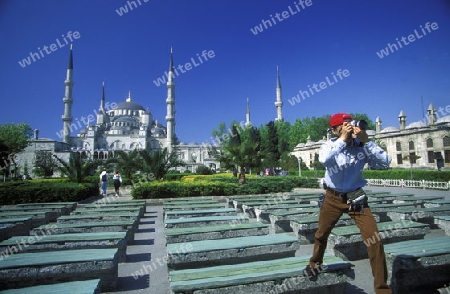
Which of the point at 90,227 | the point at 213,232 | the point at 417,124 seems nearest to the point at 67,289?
the point at 213,232

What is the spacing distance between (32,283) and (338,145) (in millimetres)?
4031

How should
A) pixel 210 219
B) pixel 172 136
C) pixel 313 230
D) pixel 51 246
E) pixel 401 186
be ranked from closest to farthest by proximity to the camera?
pixel 51 246 → pixel 313 230 → pixel 210 219 → pixel 401 186 → pixel 172 136

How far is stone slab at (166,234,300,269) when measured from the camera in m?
3.62

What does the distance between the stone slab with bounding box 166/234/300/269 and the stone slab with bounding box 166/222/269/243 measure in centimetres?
54

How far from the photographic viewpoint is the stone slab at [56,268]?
10.3 ft

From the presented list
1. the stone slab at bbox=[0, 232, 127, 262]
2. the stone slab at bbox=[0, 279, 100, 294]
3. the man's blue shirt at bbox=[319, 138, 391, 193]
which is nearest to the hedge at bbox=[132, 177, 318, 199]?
the stone slab at bbox=[0, 232, 127, 262]

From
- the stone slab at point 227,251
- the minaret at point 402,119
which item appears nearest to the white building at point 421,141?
the minaret at point 402,119

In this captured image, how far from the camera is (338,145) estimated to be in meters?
2.65

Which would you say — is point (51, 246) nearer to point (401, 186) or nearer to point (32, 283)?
point (32, 283)

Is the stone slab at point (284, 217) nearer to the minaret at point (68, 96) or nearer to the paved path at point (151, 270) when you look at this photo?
the paved path at point (151, 270)

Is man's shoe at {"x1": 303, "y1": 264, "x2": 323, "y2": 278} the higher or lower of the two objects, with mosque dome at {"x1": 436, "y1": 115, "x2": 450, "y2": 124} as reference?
lower

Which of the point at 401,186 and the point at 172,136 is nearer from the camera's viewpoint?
the point at 401,186

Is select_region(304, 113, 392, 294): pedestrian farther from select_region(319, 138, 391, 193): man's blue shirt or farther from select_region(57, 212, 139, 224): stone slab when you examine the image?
select_region(57, 212, 139, 224): stone slab

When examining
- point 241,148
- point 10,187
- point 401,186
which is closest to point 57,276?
point 10,187
